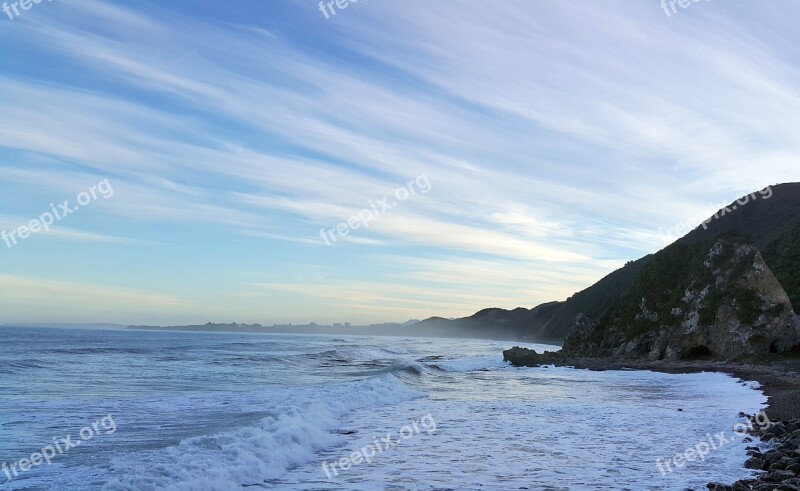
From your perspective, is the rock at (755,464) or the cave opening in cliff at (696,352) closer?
the rock at (755,464)

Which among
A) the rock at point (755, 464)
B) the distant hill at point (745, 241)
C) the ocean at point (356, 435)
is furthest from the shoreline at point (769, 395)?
the distant hill at point (745, 241)

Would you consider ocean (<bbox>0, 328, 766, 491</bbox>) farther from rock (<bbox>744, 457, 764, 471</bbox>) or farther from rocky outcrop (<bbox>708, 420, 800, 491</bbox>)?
rocky outcrop (<bbox>708, 420, 800, 491</bbox>)

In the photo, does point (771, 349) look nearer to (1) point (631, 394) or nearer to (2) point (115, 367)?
(1) point (631, 394)

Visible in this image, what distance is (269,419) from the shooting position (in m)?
18.1

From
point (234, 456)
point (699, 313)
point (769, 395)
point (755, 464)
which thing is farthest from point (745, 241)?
point (234, 456)

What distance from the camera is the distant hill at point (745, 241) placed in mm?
67438

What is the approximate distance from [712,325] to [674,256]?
57.7 feet

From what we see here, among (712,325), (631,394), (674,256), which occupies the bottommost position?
(631,394)

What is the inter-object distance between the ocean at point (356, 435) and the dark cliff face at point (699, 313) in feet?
64.7

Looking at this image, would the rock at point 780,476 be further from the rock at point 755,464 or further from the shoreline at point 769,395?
the rock at point 755,464

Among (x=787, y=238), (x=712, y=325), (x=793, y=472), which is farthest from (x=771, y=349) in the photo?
(x=793, y=472)

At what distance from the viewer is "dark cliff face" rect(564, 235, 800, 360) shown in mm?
48438

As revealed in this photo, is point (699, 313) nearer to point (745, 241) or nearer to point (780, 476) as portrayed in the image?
point (745, 241)

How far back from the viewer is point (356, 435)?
1781 cm
